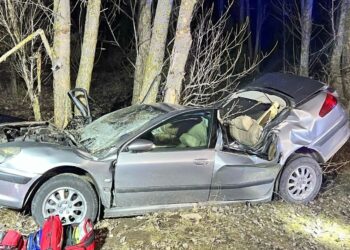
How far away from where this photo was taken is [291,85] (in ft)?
26.0

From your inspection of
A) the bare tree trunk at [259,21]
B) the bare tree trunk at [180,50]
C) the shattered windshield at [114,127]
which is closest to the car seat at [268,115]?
the shattered windshield at [114,127]

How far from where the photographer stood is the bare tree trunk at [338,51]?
1195cm

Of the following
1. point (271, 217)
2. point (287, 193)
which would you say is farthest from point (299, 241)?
point (287, 193)

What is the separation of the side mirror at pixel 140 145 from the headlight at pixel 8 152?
1244mm

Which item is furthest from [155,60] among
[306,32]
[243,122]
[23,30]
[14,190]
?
[306,32]

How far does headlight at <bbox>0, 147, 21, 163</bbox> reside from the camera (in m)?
5.69

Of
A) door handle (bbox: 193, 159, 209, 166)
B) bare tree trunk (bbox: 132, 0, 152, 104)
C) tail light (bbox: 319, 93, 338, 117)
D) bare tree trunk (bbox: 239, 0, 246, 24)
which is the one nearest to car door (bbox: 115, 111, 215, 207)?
door handle (bbox: 193, 159, 209, 166)

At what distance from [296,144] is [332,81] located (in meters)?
5.36

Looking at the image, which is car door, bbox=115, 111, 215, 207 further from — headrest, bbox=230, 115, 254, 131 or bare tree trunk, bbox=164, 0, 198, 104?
bare tree trunk, bbox=164, 0, 198, 104

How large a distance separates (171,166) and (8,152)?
6.06 feet

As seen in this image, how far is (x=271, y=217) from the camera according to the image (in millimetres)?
6777

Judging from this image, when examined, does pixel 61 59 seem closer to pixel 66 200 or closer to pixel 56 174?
pixel 56 174

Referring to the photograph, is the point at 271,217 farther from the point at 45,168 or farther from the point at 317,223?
the point at 45,168

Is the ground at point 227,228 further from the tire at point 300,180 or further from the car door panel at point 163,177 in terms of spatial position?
the car door panel at point 163,177
